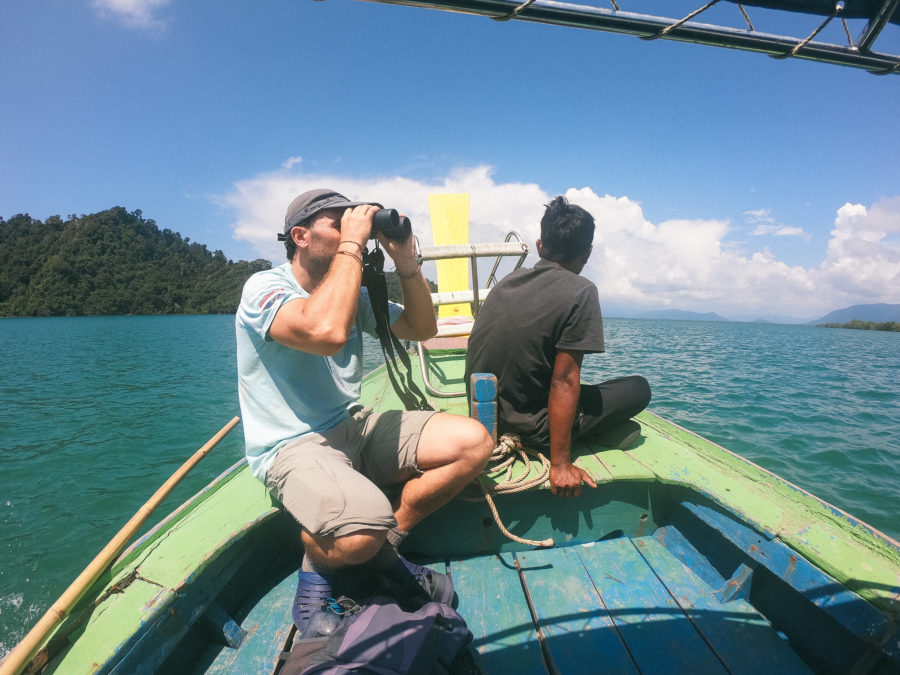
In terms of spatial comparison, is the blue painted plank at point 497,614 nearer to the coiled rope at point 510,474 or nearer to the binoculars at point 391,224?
the coiled rope at point 510,474

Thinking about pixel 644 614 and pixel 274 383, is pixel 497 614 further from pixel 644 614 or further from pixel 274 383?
pixel 274 383

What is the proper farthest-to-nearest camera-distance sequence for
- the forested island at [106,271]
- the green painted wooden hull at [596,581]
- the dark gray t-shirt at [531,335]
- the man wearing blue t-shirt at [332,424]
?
the forested island at [106,271], the dark gray t-shirt at [531,335], the man wearing blue t-shirt at [332,424], the green painted wooden hull at [596,581]

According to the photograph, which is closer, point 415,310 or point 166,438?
point 415,310

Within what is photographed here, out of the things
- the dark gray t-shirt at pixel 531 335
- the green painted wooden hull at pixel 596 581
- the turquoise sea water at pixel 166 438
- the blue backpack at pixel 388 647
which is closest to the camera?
the blue backpack at pixel 388 647

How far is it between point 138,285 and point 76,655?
9287 cm

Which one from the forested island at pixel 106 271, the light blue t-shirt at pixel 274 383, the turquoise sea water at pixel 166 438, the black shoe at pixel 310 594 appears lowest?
the turquoise sea water at pixel 166 438

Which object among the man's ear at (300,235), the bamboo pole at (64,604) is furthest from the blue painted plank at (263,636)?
the man's ear at (300,235)

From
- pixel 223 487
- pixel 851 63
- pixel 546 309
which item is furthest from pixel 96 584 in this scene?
pixel 851 63

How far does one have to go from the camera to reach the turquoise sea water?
12.5 feet

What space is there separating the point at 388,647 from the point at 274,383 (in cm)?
103

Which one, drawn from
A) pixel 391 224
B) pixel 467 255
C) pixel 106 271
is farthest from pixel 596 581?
pixel 106 271

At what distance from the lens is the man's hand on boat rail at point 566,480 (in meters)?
1.76

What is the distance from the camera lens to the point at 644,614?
1533 mm

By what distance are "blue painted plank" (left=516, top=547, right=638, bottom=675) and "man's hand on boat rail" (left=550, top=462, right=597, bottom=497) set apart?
0.37m
